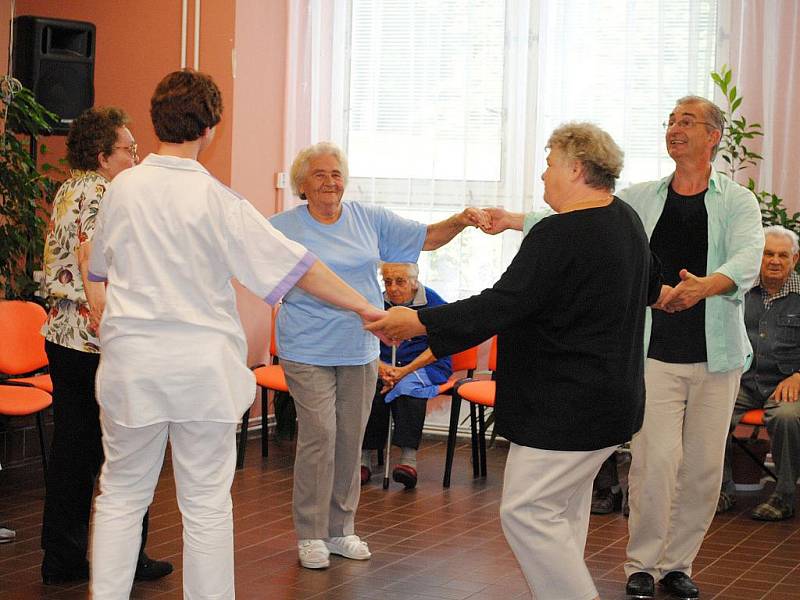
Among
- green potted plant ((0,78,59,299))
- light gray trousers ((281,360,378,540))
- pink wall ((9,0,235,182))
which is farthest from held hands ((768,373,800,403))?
green potted plant ((0,78,59,299))

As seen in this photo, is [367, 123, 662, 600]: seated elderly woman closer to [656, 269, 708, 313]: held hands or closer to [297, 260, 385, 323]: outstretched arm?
[297, 260, 385, 323]: outstretched arm

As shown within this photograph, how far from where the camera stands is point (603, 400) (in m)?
2.94

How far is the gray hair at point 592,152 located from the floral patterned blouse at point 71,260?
1.60 m

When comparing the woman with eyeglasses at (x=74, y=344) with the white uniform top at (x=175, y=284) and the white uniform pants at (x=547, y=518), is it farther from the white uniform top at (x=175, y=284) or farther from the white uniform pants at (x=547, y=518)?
the white uniform pants at (x=547, y=518)

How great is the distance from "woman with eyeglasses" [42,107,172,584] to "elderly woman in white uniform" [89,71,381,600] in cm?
87

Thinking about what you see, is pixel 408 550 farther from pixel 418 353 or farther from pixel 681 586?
pixel 418 353

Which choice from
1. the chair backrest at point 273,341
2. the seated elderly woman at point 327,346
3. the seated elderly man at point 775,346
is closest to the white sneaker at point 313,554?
the seated elderly woman at point 327,346

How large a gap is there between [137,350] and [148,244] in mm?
264

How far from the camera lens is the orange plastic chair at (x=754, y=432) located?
18.5ft

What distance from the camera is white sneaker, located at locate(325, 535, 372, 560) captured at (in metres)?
4.39

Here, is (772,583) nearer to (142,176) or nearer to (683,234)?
(683,234)

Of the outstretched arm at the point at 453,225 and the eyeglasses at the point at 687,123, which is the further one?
the outstretched arm at the point at 453,225

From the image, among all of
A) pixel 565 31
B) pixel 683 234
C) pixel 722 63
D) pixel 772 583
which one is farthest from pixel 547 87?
pixel 772 583

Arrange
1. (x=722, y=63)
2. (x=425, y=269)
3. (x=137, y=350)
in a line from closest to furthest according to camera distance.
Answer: (x=137, y=350) < (x=722, y=63) < (x=425, y=269)
